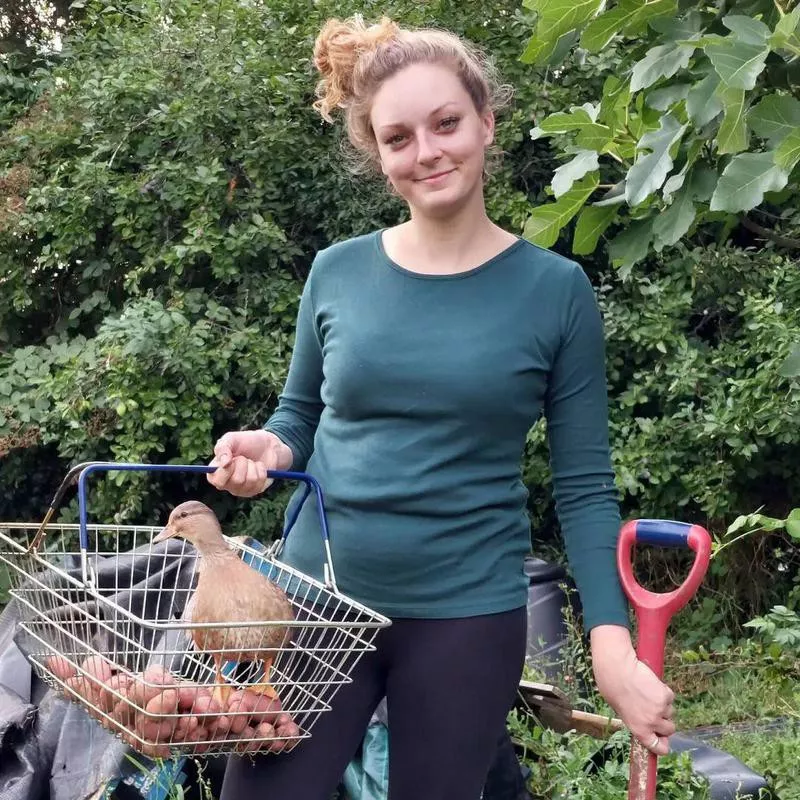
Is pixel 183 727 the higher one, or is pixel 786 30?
pixel 786 30

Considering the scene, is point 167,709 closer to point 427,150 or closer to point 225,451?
point 225,451

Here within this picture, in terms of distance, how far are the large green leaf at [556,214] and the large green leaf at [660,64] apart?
224mm

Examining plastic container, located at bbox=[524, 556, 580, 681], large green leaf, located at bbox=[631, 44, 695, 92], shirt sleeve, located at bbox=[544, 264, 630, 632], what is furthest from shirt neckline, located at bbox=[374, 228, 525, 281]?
plastic container, located at bbox=[524, 556, 580, 681]

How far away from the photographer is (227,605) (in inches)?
64.7

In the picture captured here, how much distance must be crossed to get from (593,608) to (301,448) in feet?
1.87

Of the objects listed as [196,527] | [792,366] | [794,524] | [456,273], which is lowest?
[794,524]

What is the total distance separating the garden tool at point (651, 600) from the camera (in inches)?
70.2

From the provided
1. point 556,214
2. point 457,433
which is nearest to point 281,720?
point 457,433

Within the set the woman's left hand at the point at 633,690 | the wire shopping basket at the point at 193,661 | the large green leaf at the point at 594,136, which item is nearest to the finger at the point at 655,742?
the woman's left hand at the point at 633,690

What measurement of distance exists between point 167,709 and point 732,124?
1.14 m

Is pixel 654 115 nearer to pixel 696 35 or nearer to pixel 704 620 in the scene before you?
pixel 696 35

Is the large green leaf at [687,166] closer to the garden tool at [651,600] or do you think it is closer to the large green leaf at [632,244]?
the large green leaf at [632,244]

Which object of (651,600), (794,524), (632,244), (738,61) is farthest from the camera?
(794,524)

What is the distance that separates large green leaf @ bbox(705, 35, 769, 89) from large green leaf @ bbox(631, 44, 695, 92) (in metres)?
0.25
